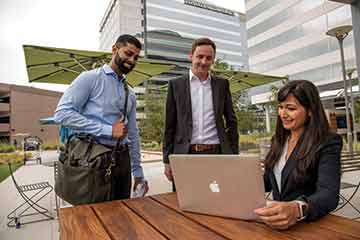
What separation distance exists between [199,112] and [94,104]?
0.67 m

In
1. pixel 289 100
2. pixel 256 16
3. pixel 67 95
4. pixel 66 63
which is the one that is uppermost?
pixel 256 16

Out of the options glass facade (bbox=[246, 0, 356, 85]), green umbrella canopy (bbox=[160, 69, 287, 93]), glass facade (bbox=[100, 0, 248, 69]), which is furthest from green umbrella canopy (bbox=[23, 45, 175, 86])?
glass facade (bbox=[100, 0, 248, 69])

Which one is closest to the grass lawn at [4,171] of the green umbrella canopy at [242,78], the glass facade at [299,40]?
the green umbrella canopy at [242,78]

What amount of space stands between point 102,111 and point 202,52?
2.36 ft

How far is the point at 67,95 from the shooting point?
1.45m

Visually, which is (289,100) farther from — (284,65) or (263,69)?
(263,69)

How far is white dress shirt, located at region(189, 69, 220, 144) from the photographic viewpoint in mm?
1800

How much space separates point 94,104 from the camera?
1.51 metres

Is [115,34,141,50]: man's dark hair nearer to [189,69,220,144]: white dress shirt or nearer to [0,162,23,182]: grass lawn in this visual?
[189,69,220,144]: white dress shirt

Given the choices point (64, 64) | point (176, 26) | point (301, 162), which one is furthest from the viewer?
point (176, 26)

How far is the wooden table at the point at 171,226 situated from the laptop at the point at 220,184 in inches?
1.5

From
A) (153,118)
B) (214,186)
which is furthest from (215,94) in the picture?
(153,118)

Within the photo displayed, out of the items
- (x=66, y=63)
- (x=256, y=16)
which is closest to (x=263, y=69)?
(x=256, y=16)

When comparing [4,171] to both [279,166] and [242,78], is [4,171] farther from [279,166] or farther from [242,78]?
[279,166]
